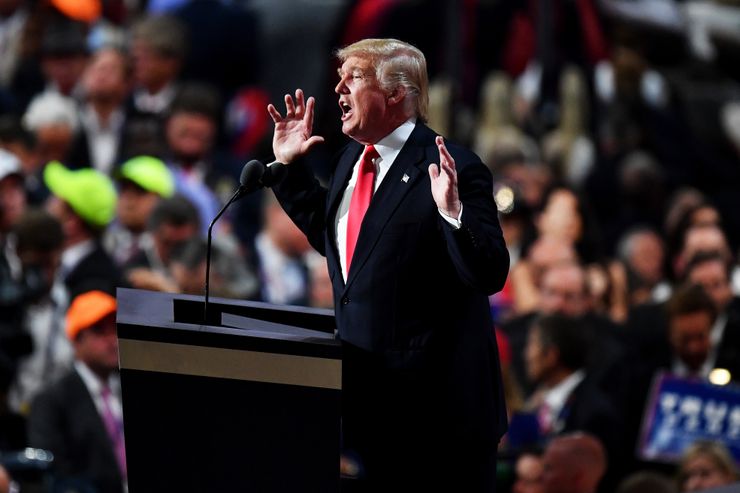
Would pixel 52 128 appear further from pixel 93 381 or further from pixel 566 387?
pixel 566 387

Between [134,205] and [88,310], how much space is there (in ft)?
5.68

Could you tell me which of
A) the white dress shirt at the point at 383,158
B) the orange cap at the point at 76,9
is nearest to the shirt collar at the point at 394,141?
the white dress shirt at the point at 383,158

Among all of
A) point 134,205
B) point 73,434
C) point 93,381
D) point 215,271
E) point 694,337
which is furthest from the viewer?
point 134,205

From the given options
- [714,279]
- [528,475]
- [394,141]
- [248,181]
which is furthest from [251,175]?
[714,279]

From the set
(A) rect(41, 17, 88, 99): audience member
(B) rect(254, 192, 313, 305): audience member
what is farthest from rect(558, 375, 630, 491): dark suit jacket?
(A) rect(41, 17, 88, 99): audience member

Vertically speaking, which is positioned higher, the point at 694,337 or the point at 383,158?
the point at 383,158

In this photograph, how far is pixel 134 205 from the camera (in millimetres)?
9000

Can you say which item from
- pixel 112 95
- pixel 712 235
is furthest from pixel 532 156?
pixel 112 95

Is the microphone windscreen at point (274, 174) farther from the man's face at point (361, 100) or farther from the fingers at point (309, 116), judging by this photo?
the man's face at point (361, 100)

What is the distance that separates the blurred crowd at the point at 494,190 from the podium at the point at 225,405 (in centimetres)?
215

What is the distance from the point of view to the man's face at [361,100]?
4.17 m

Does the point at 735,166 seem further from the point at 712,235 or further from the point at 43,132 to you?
the point at 43,132

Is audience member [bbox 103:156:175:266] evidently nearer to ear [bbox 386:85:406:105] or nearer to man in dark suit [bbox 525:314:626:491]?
man in dark suit [bbox 525:314:626:491]

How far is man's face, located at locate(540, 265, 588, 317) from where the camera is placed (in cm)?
861
